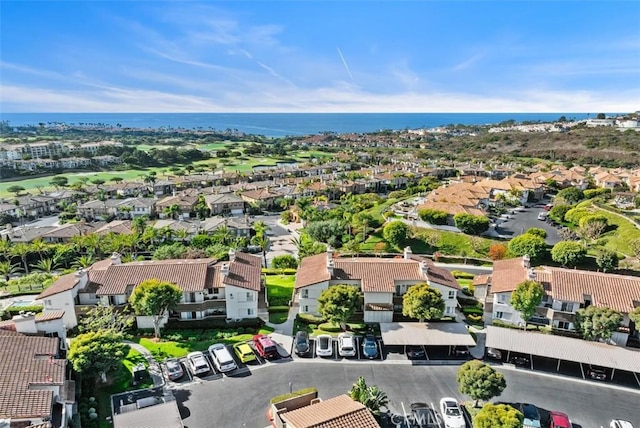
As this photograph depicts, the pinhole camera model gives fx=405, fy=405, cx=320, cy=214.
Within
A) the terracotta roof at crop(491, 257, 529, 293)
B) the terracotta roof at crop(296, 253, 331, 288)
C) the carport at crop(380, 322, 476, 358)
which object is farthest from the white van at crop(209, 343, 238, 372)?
the terracotta roof at crop(491, 257, 529, 293)

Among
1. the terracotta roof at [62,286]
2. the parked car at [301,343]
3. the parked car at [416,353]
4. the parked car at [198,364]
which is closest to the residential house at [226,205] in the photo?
the terracotta roof at [62,286]

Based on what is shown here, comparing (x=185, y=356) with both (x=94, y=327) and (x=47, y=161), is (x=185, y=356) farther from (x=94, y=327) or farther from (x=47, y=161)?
(x=47, y=161)

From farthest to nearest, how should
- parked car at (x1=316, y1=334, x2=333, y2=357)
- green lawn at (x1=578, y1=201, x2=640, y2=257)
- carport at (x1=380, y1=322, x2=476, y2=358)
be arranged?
green lawn at (x1=578, y1=201, x2=640, y2=257) → parked car at (x1=316, y1=334, x2=333, y2=357) → carport at (x1=380, y1=322, x2=476, y2=358)

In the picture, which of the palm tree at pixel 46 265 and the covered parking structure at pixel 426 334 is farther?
the palm tree at pixel 46 265

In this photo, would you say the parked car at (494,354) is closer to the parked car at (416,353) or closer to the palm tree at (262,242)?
the parked car at (416,353)

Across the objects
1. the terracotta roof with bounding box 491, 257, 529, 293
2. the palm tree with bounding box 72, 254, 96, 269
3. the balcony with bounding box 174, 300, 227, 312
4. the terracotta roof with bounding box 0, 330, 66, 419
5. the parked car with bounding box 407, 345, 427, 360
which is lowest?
the palm tree with bounding box 72, 254, 96, 269

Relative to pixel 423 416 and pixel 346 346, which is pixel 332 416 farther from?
pixel 346 346

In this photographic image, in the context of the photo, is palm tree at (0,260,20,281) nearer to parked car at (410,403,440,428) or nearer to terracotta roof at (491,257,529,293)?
parked car at (410,403,440,428)
